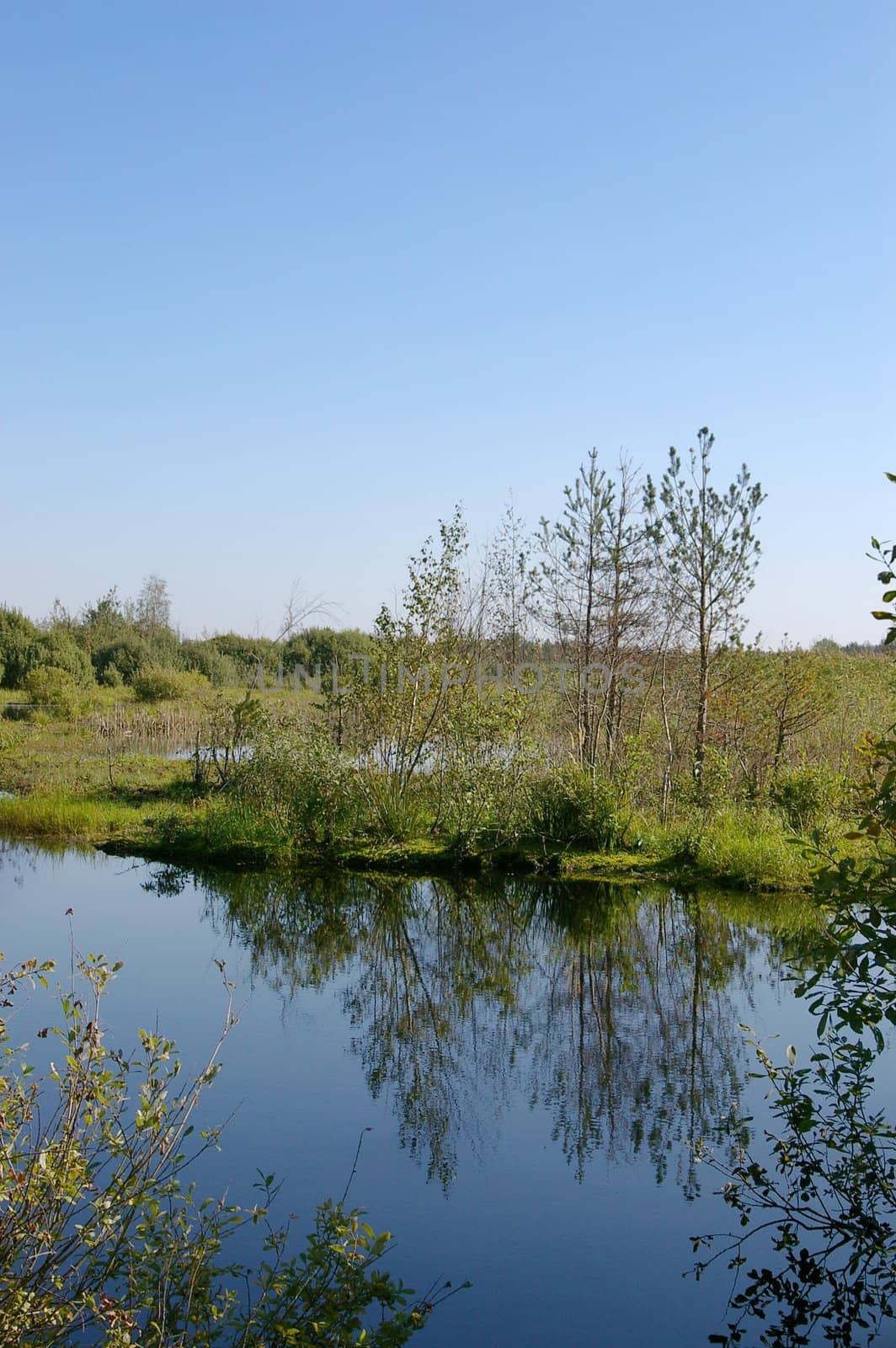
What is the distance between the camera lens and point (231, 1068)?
6602mm

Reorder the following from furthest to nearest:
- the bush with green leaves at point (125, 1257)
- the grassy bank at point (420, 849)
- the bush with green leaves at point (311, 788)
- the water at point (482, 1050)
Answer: the bush with green leaves at point (311, 788), the grassy bank at point (420, 849), the water at point (482, 1050), the bush with green leaves at point (125, 1257)

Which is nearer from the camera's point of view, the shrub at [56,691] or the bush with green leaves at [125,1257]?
the bush with green leaves at [125,1257]

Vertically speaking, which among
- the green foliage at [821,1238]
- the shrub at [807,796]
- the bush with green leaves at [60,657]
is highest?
the bush with green leaves at [60,657]

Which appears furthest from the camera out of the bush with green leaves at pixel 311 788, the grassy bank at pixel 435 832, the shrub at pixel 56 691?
the shrub at pixel 56 691

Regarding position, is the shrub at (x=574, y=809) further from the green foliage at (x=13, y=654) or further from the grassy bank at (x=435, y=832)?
the green foliage at (x=13, y=654)

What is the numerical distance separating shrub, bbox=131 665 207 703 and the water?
782 inches

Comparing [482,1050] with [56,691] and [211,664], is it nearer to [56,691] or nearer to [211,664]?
[56,691]

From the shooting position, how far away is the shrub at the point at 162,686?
104ft

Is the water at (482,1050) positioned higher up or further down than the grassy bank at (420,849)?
further down

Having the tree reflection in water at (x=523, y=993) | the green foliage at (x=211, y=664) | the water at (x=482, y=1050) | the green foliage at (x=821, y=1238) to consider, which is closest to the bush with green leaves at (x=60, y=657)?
the green foliage at (x=211, y=664)

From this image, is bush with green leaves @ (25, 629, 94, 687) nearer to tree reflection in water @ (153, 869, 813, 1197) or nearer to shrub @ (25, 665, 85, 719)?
shrub @ (25, 665, 85, 719)

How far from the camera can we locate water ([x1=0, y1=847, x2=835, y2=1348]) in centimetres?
450

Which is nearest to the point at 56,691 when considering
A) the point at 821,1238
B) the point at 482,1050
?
the point at 482,1050

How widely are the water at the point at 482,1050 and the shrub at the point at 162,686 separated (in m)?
19.9
